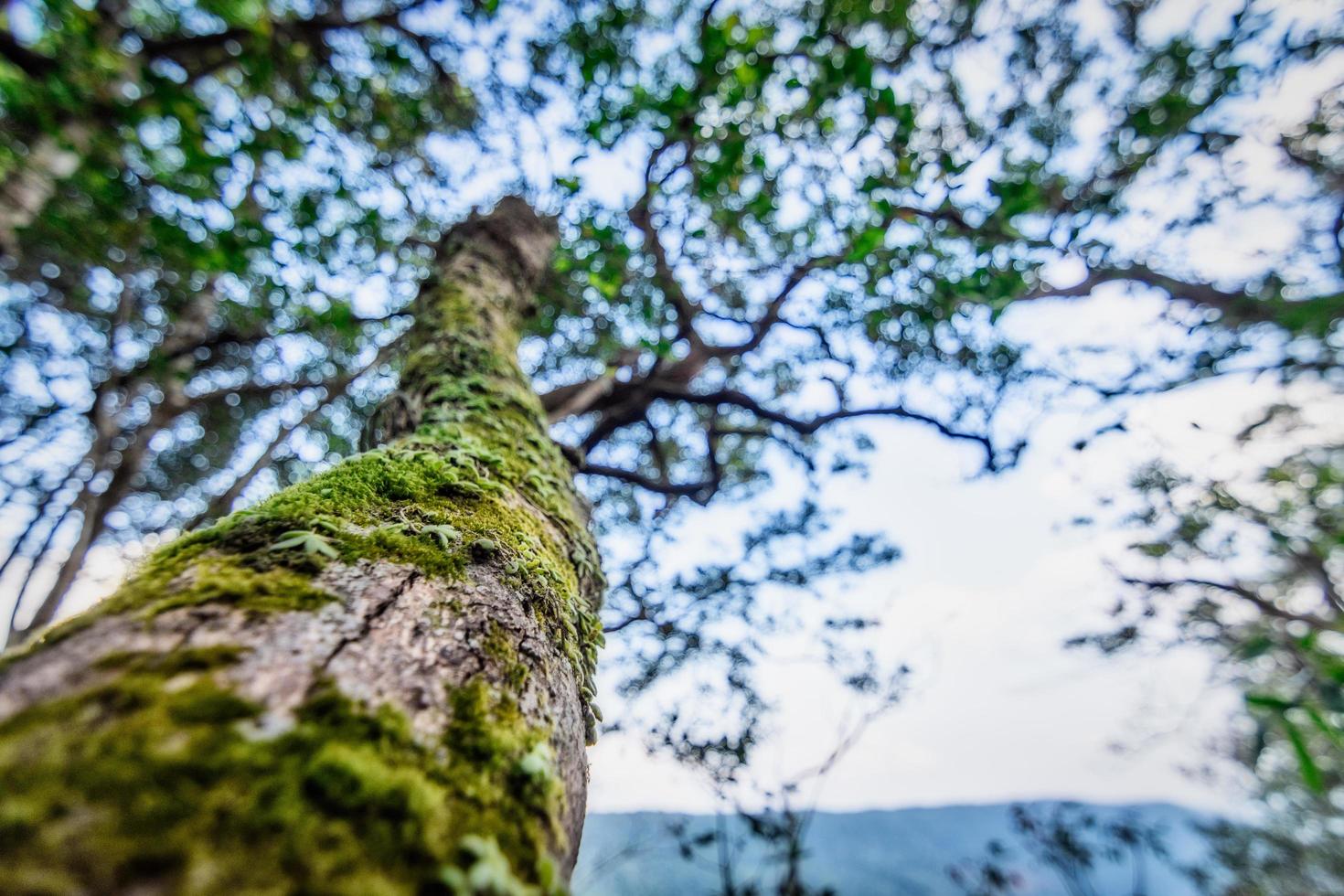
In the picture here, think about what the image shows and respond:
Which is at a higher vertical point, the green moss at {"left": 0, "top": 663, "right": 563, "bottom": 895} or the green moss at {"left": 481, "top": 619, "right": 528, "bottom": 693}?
the green moss at {"left": 481, "top": 619, "right": 528, "bottom": 693}

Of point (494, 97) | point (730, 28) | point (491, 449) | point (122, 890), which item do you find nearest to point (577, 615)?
point (491, 449)

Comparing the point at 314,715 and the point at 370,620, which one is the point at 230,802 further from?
the point at 370,620

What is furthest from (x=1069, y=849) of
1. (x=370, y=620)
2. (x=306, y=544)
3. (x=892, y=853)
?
(x=892, y=853)

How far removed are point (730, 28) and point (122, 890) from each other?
3.59 metres

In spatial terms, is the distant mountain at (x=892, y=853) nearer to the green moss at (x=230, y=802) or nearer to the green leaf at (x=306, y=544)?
the green leaf at (x=306, y=544)

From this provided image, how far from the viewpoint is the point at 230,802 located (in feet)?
1.72

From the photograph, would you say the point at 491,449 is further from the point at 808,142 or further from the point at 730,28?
the point at 808,142

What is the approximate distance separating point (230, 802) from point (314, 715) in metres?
0.13

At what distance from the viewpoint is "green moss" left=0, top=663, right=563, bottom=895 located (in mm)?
451

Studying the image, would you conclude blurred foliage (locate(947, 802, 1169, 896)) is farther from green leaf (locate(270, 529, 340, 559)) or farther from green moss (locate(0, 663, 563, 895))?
green leaf (locate(270, 529, 340, 559))

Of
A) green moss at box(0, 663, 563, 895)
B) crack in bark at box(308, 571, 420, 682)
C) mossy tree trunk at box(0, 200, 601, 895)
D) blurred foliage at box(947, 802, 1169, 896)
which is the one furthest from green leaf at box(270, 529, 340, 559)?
blurred foliage at box(947, 802, 1169, 896)

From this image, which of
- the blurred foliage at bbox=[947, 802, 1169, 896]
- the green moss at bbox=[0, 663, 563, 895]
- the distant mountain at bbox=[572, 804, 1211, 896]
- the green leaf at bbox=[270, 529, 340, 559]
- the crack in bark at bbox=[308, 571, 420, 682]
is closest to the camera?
the green moss at bbox=[0, 663, 563, 895]

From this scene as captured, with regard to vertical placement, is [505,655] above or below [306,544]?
below

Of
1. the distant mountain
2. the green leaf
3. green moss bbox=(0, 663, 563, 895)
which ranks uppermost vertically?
the green leaf
